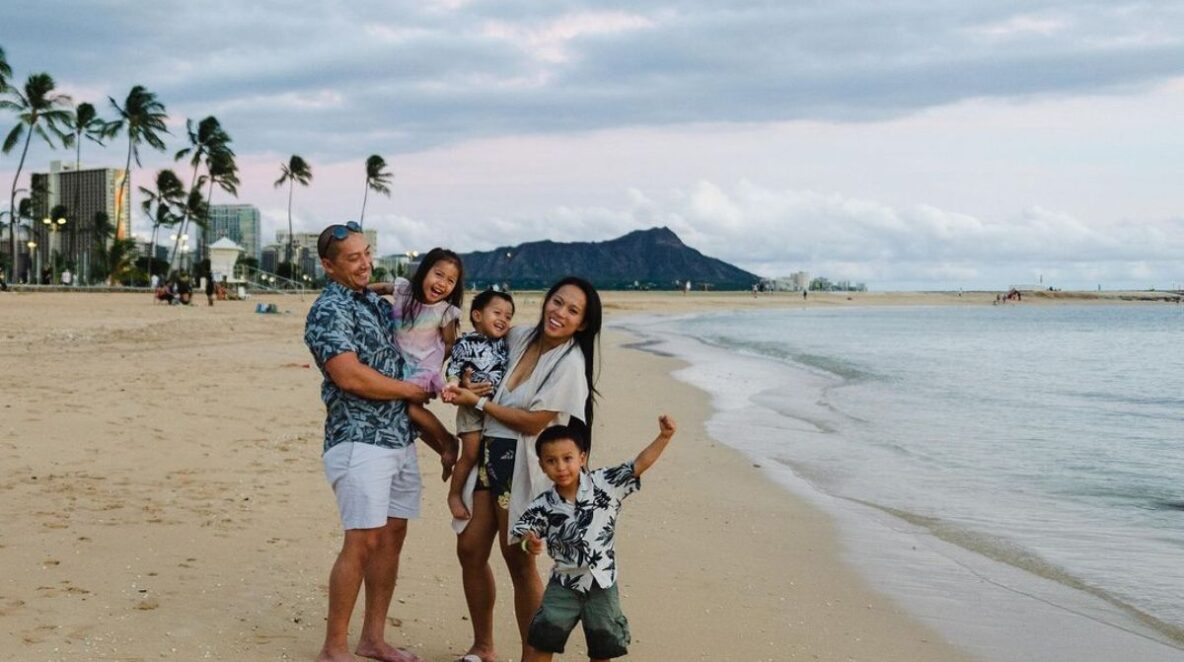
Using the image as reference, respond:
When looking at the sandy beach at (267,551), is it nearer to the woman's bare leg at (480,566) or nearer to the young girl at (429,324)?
the woman's bare leg at (480,566)

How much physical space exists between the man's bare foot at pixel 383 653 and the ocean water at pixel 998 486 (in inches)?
106

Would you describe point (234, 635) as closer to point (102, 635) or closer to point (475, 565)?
point (102, 635)

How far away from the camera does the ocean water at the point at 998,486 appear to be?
556cm

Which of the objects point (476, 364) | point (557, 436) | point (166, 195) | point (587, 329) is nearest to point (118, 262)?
point (166, 195)

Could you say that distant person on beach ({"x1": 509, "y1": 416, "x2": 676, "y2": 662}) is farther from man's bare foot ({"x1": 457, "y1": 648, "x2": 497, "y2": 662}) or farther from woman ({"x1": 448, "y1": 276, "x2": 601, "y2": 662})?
man's bare foot ({"x1": 457, "y1": 648, "x2": 497, "y2": 662})

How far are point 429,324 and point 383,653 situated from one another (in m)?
1.33

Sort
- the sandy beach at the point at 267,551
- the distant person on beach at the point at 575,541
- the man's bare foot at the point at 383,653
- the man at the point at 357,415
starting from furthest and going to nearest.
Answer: the sandy beach at the point at 267,551
the man's bare foot at the point at 383,653
the man at the point at 357,415
the distant person on beach at the point at 575,541

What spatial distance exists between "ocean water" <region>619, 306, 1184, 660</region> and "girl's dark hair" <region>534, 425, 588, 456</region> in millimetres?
2455

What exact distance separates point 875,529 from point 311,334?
4993 millimetres

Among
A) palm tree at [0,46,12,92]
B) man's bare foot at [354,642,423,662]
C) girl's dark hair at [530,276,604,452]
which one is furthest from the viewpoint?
palm tree at [0,46,12,92]

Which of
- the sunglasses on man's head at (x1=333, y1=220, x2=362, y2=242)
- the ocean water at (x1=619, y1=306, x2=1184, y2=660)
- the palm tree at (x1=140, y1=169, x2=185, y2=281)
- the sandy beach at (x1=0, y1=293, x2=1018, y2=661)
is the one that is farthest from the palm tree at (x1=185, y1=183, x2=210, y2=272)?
the sunglasses on man's head at (x1=333, y1=220, x2=362, y2=242)

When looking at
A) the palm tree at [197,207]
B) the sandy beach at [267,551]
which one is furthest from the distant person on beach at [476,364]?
the palm tree at [197,207]

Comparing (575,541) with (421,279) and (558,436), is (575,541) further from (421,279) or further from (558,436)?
(421,279)

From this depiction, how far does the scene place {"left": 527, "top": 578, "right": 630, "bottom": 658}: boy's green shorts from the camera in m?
3.70
